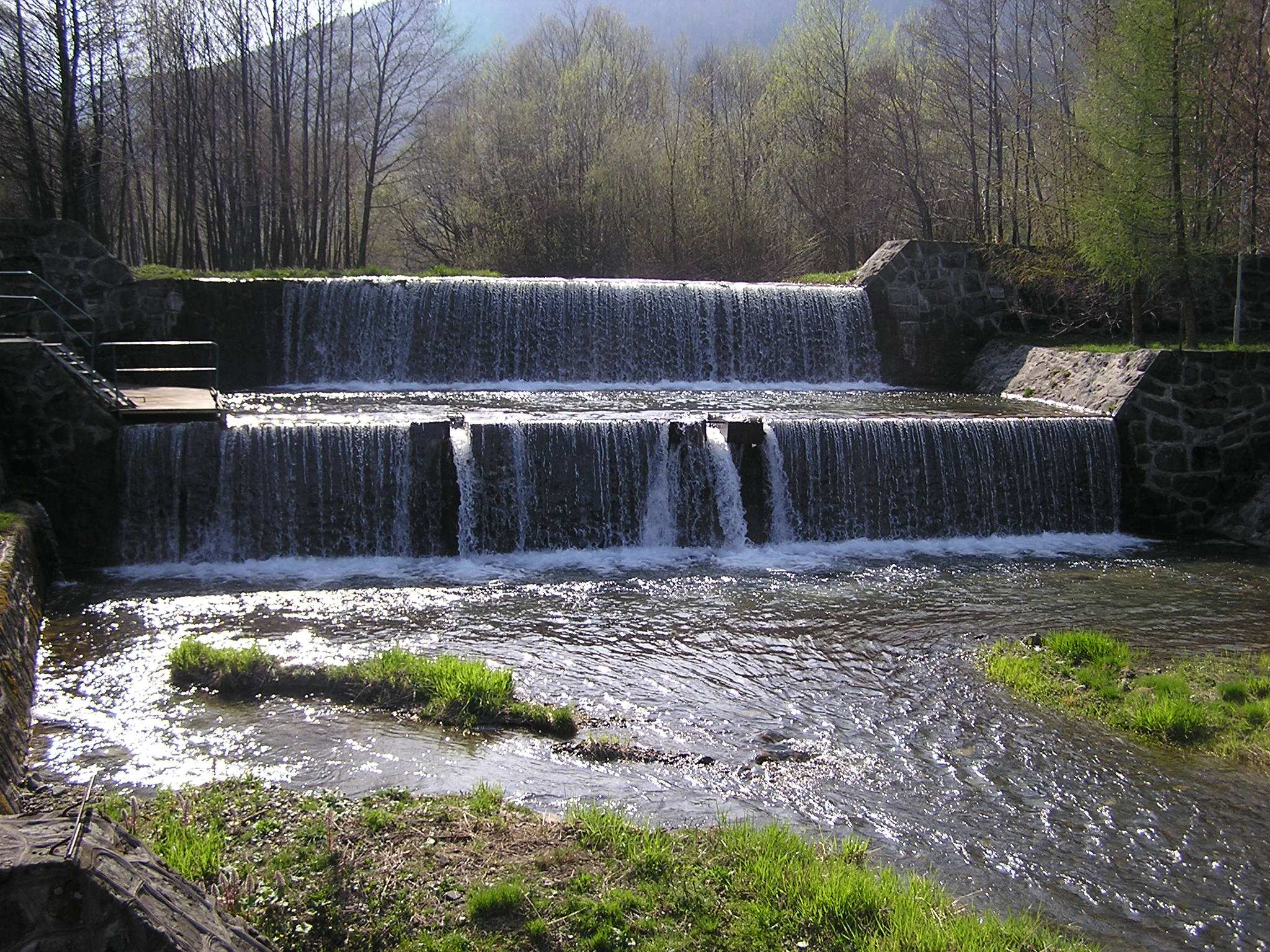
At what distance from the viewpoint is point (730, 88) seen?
30.1m

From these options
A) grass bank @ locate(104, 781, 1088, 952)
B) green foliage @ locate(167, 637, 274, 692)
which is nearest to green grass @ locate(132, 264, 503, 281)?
green foliage @ locate(167, 637, 274, 692)

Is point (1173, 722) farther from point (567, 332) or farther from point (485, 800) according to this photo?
point (567, 332)

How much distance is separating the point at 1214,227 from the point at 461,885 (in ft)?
43.4

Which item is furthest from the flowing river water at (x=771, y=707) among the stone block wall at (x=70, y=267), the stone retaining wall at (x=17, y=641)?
the stone block wall at (x=70, y=267)

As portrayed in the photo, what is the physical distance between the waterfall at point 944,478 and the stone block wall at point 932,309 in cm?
510

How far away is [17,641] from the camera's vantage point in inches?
253

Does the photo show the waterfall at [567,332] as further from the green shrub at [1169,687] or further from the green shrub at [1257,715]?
the green shrub at [1257,715]

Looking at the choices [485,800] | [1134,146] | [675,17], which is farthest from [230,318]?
[675,17]

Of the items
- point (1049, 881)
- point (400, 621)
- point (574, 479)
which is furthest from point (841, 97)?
point (1049, 881)

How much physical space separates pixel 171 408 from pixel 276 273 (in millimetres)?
7625

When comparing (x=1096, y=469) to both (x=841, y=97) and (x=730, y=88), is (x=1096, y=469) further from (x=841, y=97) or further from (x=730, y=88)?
(x=730, y=88)

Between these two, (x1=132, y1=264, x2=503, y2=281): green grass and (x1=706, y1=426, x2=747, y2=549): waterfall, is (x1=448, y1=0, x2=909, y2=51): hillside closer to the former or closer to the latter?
(x1=132, y1=264, x2=503, y2=281): green grass

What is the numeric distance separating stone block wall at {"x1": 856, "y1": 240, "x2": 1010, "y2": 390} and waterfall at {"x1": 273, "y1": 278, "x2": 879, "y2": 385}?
43 centimetres

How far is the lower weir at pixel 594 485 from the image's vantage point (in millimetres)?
9898
